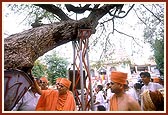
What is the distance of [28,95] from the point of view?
13.4 ft

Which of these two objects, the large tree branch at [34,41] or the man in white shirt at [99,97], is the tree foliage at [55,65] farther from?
the man in white shirt at [99,97]

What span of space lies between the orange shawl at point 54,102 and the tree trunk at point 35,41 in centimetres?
47

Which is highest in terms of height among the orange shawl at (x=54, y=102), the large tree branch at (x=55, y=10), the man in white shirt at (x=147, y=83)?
the large tree branch at (x=55, y=10)

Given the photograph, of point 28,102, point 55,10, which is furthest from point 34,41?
point 28,102

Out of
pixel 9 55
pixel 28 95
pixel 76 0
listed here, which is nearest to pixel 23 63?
pixel 9 55

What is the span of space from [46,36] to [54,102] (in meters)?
1.00

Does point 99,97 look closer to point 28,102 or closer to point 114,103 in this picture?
point 114,103

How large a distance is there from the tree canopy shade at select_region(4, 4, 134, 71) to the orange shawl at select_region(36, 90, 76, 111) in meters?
0.47

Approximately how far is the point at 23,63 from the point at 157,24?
2.08m

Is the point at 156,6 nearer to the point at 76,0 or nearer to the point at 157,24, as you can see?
the point at 157,24

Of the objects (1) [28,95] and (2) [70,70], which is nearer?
(1) [28,95]

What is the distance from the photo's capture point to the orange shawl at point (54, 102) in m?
4.05

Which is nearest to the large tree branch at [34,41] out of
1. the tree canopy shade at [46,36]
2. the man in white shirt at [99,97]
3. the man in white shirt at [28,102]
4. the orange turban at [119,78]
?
the tree canopy shade at [46,36]

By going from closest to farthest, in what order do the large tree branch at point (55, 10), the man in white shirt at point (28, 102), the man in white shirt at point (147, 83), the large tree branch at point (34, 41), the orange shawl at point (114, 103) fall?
the orange shawl at point (114, 103), the large tree branch at point (34, 41), the man in white shirt at point (28, 102), the man in white shirt at point (147, 83), the large tree branch at point (55, 10)
